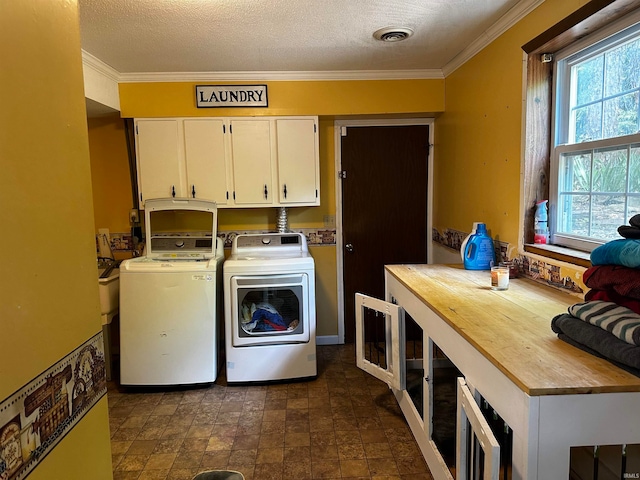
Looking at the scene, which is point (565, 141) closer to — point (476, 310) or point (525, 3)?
point (525, 3)

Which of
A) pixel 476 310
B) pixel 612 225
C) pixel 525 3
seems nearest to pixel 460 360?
pixel 476 310

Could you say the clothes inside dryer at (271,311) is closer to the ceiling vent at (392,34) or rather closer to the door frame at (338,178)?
the door frame at (338,178)

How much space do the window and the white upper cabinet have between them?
1.78 metres

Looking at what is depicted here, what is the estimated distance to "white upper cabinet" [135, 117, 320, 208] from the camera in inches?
127

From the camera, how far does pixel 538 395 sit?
102 centimetres

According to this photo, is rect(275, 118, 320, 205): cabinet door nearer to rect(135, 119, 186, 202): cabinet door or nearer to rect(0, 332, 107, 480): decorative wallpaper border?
rect(135, 119, 186, 202): cabinet door

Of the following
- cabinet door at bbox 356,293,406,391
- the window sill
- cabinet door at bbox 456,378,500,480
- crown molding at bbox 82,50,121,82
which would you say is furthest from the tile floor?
crown molding at bbox 82,50,121,82

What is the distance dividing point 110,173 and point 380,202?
2.35 m

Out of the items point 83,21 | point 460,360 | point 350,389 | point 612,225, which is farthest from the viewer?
point 350,389

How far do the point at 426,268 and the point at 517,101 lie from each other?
1053 millimetres

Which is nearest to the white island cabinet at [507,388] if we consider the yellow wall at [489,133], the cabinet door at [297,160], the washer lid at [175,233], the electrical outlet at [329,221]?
the yellow wall at [489,133]

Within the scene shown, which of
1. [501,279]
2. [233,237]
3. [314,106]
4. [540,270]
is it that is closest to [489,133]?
[540,270]

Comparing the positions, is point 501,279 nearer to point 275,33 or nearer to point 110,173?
point 275,33

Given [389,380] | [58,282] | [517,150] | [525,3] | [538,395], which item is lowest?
[389,380]
